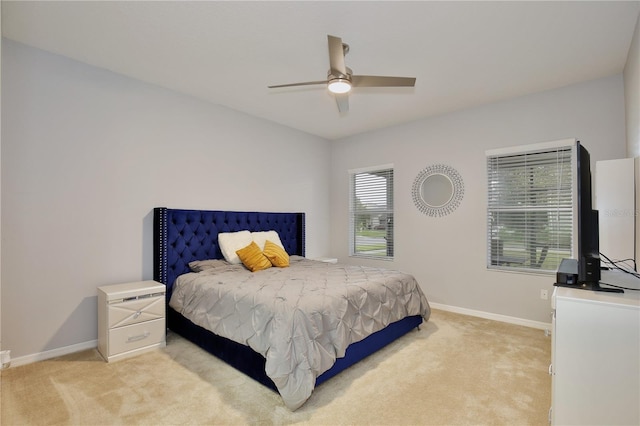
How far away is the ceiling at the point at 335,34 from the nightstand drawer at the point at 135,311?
7.26 ft

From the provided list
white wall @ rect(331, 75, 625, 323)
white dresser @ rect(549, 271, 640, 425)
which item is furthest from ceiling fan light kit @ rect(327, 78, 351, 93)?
white wall @ rect(331, 75, 625, 323)

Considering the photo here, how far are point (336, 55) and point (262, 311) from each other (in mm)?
1890

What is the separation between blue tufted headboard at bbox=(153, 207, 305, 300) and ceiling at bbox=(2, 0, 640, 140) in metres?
1.43

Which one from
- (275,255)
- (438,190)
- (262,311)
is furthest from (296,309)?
(438,190)

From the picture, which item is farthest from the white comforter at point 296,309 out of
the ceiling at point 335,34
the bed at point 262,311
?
the ceiling at point 335,34

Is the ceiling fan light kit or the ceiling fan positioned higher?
the ceiling fan

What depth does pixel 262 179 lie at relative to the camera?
4.46 metres

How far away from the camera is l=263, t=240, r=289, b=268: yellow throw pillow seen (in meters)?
3.68

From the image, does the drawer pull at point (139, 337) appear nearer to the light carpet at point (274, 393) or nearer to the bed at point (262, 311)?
the light carpet at point (274, 393)

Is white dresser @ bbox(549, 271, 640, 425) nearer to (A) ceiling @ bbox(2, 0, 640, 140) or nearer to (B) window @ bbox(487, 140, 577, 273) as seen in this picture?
(A) ceiling @ bbox(2, 0, 640, 140)

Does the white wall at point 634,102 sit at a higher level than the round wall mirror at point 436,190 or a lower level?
higher

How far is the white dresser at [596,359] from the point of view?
130 cm

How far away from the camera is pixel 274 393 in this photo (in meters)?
2.18

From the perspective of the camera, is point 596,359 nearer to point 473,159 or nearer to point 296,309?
point 296,309
